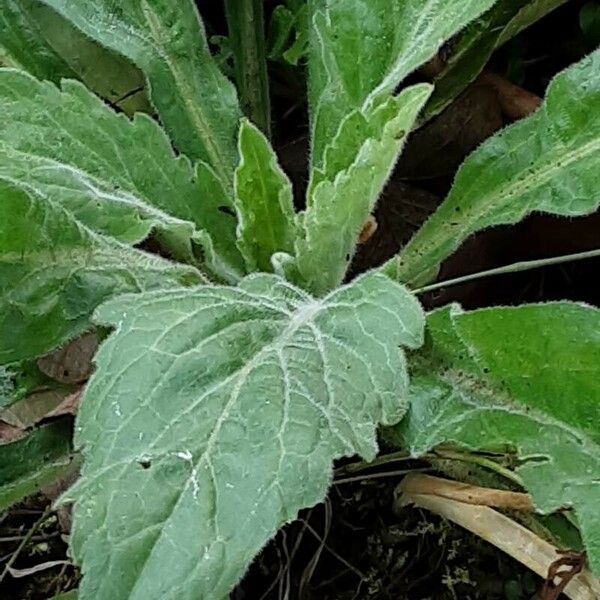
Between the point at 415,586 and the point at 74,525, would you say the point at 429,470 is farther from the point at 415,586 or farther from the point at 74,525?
the point at 74,525

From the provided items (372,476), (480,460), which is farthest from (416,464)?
(480,460)

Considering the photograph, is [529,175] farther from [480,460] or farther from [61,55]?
[61,55]

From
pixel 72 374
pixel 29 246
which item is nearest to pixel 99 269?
pixel 29 246

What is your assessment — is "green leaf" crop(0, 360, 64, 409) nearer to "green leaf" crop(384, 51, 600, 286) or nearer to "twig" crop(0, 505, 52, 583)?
"twig" crop(0, 505, 52, 583)

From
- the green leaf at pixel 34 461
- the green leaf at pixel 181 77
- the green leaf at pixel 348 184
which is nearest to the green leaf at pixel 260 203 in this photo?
the green leaf at pixel 348 184

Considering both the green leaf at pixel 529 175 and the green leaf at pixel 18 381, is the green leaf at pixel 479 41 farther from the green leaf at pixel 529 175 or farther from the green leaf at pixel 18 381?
the green leaf at pixel 18 381

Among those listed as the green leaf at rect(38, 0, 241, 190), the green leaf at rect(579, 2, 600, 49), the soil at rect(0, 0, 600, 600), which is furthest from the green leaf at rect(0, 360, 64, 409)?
the green leaf at rect(579, 2, 600, 49)

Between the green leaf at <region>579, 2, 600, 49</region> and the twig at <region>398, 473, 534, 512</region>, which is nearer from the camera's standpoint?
the twig at <region>398, 473, 534, 512</region>
